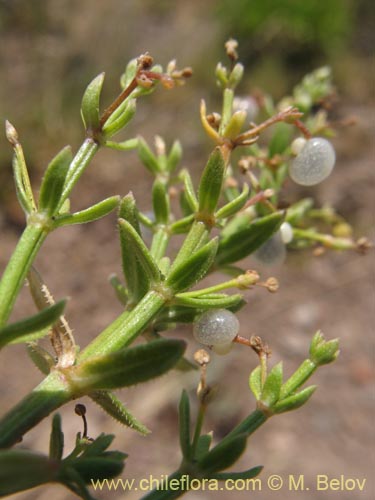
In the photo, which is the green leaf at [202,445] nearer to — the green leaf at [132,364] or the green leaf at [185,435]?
the green leaf at [185,435]

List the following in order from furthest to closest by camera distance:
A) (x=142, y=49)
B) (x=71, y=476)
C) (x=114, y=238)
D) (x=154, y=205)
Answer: (x=142, y=49), (x=114, y=238), (x=154, y=205), (x=71, y=476)

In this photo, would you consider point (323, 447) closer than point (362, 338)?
Yes

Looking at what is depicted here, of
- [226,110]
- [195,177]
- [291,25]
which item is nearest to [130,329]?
[226,110]

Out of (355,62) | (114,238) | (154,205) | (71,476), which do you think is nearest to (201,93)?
(355,62)

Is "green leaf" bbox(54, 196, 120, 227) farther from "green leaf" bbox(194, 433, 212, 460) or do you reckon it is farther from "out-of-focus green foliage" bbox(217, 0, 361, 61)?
"out-of-focus green foliage" bbox(217, 0, 361, 61)

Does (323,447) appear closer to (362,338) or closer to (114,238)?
(362,338)

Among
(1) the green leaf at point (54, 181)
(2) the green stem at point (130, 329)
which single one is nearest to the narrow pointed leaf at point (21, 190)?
(1) the green leaf at point (54, 181)
